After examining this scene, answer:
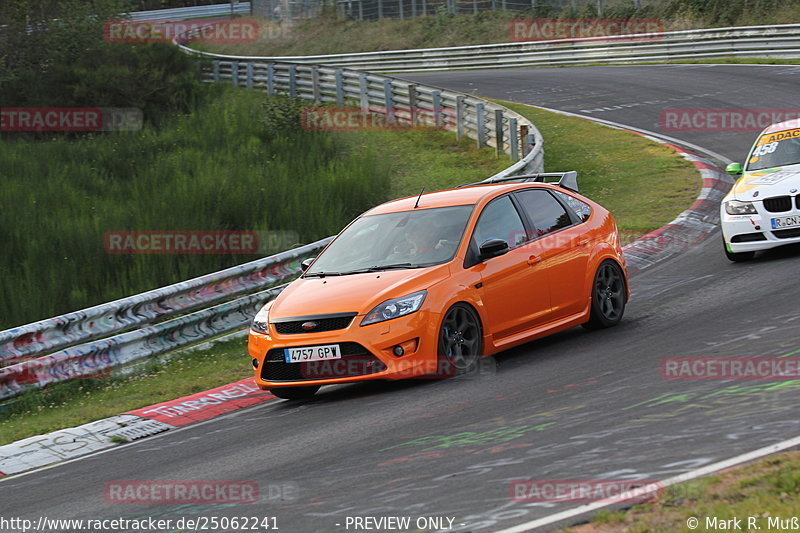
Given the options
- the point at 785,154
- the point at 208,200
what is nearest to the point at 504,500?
the point at 785,154

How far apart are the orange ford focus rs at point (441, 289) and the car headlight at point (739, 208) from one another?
2623 millimetres

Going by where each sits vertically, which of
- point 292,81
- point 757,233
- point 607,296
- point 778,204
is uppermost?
point 292,81

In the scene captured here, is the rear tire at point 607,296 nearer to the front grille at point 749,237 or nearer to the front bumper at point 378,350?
the front bumper at point 378,350

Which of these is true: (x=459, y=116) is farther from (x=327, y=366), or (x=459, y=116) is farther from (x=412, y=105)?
(x=327, y=366)

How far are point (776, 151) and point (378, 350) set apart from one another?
7.48 metres

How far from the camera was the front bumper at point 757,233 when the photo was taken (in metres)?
12.2

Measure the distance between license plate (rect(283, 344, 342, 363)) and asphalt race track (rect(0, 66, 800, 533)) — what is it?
427mm

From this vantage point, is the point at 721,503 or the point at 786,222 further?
the point at 786,222

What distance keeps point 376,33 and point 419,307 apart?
47.3m

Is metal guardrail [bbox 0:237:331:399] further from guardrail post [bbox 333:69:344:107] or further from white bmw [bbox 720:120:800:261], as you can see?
guardrail post [bbox 333:69:344:107]

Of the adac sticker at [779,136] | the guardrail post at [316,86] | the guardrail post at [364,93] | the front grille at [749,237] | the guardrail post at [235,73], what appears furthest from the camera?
the guardrail post at [235,73]

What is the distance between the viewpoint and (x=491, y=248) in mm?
9062

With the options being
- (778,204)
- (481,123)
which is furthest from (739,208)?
(481,123)

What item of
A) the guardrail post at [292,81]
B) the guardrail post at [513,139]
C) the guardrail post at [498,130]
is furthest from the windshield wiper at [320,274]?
the guardrail post at [292,81]
